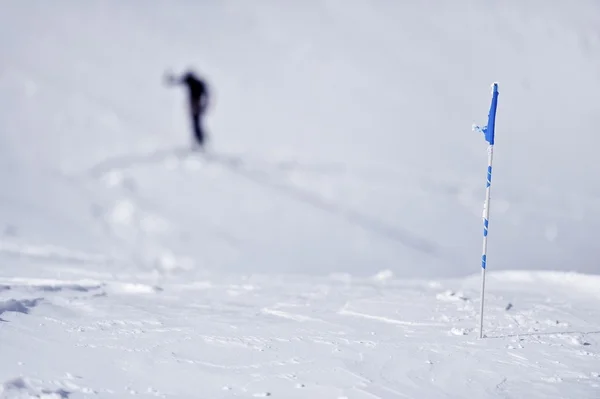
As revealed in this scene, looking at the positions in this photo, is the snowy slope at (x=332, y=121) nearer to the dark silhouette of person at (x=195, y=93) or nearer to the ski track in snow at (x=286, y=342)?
the dark silhouette of person at (x=195, y=93)

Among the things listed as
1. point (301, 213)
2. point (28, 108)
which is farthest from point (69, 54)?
point (301, 213)

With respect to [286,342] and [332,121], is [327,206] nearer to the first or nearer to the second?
[332,121]

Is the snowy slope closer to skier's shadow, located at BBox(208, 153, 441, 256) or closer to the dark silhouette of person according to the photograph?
skier's shadow, located at BBox(208, 153, 441, 256)

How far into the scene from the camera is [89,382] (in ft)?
11.1

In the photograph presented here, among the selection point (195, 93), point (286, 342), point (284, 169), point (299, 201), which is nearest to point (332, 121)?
point (284, 169)

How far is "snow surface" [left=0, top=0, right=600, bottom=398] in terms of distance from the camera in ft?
12.9

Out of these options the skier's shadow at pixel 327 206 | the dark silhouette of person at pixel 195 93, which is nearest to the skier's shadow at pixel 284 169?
the skier's shadow at pixel 327 206

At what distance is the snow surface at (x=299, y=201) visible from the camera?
Answer: 392 centimetres

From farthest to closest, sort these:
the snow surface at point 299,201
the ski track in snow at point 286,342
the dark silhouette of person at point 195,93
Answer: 1. the dark silhouette of person at point 195,93
2. the snow surface at point 299,201
3. the ski track in snow at point 286,342

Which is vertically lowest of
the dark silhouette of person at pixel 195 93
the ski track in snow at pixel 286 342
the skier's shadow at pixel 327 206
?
the ski track in snow at pixel 286 342

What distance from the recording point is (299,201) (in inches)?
429

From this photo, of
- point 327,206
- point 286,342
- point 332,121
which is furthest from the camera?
point 332,121

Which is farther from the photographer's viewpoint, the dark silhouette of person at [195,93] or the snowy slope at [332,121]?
the dark silhouette of person at [195,93]

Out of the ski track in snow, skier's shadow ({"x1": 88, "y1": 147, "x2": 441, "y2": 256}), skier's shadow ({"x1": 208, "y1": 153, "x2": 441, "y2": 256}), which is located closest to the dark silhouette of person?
skier's shadow ({"x1": 88, "y1": 147, "x2": 441, "y2": 256})
